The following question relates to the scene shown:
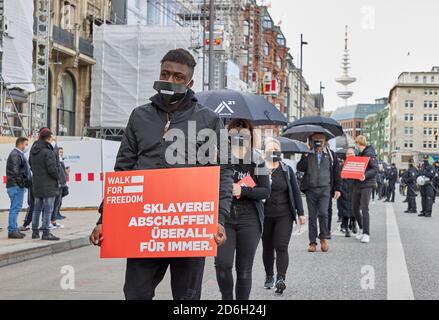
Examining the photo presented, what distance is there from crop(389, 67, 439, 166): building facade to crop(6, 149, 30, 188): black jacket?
13695 centimetres

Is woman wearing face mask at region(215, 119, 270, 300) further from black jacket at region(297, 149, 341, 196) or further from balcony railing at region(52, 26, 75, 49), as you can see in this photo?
balcony railing at region(52, 26, 75, 49)

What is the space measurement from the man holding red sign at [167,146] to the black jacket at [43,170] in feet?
26.7

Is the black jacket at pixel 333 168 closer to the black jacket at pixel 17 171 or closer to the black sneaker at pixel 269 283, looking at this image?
the black sneaker at pixel 269 283

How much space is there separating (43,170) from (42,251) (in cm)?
159

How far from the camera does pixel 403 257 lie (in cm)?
1052

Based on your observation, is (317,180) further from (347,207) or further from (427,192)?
(427,192)

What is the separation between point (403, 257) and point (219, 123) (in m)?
7.27

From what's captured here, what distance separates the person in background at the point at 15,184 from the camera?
12.2 meters

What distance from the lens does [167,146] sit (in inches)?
153

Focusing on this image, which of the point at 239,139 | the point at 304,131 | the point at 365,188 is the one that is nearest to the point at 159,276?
the point at 239,139

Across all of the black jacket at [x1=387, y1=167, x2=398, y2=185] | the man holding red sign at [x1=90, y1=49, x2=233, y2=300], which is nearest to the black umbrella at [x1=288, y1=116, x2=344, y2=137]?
the man holding red sign at [x1=90, y1=49, x2=233, y2=300]

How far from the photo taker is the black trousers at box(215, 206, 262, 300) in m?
5.63
